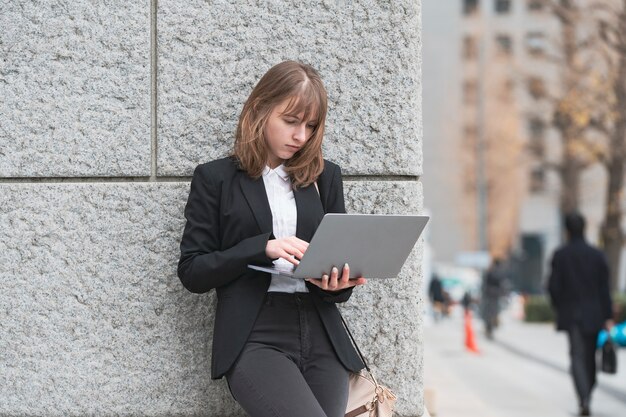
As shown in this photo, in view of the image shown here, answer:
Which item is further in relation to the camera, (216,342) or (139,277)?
(139,277)

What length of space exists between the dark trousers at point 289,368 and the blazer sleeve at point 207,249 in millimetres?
193

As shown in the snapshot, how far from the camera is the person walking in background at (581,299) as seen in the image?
9.59m

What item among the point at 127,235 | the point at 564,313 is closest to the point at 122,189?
the point at 127,235

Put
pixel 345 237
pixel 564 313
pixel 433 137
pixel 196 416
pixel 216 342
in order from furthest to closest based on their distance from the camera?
pixel 433 137, pixel 564 313, pixel 196 416, pixel 216 342, pixel 345 237

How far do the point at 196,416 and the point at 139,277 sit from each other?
23.3 inches

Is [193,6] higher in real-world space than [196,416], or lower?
higher

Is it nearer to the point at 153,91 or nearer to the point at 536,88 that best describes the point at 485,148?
the point at 536,88

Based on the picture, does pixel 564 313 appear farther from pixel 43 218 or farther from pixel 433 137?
pixel 433 137

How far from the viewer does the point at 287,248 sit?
128 inches

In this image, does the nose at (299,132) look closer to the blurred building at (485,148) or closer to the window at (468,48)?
the blurred building at (485,148)

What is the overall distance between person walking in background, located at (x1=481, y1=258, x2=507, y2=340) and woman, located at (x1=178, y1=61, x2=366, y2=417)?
20.6 meters

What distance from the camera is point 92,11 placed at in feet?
13.7

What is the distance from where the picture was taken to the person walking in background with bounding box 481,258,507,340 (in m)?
23.9

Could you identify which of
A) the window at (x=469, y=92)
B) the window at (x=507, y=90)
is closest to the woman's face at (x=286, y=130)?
the window at (x=507, y=90)
